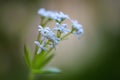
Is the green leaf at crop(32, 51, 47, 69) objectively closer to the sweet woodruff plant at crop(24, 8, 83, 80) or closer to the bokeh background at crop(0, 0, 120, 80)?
the sweet woodruff plant at crop(24, 8, 83, 80)

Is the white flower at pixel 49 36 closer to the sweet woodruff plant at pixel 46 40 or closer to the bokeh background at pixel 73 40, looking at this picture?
the sweet woodruff plant at pixel 46 40

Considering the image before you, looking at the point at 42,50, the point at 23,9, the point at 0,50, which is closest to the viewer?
the point at 42,50

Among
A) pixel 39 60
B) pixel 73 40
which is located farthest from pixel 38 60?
pixel 73 40

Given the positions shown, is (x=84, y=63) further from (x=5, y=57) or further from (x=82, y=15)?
(x=82, y=15)

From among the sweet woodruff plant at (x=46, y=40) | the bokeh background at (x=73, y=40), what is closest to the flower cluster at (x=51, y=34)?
the sweet woodruff plant at (x=46, y=40)

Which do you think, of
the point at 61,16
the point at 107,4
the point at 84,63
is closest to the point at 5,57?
the point at 84,63

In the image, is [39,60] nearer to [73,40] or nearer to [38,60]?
[38,60]

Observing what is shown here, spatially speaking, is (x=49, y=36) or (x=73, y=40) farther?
(x=73, y=40)

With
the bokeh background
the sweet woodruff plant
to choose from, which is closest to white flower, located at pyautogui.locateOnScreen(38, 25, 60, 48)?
the sweet woodruff plant

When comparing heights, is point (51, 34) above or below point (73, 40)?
below
